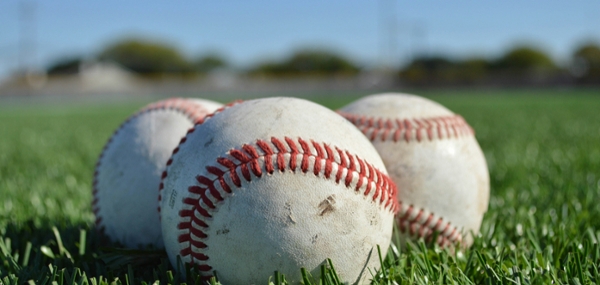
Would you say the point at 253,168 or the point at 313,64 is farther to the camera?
the point at 313,64

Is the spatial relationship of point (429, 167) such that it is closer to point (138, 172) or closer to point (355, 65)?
point (138, 172)

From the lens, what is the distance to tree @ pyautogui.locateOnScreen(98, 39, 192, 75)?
86938mm

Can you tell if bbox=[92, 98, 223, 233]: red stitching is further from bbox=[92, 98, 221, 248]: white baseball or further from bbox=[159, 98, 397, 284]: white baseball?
bbox=[159, 98, 397, 284]: white baseball

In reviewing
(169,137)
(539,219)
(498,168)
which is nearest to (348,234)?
(169,137)

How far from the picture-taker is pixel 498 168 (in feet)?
15.3

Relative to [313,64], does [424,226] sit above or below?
above

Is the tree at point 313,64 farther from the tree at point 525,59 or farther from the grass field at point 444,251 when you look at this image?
the grass field at point 444,251

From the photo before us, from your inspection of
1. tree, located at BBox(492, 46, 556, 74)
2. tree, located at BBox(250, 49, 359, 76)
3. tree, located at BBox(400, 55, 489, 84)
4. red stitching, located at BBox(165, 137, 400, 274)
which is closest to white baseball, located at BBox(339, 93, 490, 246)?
red stitching, located at BBox(165, 137, 400, 274)

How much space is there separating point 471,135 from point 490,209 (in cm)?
72

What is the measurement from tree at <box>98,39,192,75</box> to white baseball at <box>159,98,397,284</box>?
86639 millimetres

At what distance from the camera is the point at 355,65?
273 ft

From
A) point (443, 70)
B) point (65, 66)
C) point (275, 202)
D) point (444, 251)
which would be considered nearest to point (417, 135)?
point (444, 251)

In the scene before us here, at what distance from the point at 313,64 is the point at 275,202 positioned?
269 feet

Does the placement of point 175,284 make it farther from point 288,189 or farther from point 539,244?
point 539,244
